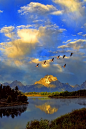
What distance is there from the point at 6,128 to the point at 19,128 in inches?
181

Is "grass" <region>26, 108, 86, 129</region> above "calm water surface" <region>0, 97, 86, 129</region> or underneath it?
above

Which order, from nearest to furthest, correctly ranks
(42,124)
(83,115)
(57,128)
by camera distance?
(57,128) < (42,124) < (83,115)

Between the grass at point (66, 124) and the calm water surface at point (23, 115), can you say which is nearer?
the grass at point (66, 124)

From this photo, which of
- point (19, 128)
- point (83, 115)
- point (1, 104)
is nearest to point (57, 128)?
point (83, 115)

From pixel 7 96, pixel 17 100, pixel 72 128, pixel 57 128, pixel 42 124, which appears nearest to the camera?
pixel 72 128

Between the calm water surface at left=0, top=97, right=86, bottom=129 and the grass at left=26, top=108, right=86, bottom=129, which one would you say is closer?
the grass at left=26, top=108, right=86, bottom=129

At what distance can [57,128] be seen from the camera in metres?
23.8

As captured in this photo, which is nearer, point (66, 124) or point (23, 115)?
point (66, 124)

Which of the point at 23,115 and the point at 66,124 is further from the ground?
the point at 66,124

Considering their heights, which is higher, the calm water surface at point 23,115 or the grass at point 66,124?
the grass at point 66,124

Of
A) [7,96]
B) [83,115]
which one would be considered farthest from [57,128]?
[7,96]

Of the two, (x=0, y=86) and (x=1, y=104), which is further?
(x=0, y=86)

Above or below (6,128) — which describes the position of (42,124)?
above

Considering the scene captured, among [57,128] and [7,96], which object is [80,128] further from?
[7,96]
